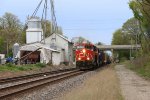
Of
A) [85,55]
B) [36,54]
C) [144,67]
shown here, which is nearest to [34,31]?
[36,54]

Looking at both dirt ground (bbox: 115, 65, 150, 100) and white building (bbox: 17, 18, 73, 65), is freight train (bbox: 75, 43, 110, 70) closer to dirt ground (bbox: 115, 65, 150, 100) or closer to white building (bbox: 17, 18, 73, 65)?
white building (bbox: 17, 18, 73, 65)

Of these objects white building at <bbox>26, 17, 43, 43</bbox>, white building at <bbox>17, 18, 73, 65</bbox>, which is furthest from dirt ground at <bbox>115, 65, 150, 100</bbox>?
white building at <bbox>26, 17, 43, 43</bbox>

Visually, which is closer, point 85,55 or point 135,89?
point 135,89

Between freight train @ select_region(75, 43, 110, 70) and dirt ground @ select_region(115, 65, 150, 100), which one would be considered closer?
dirt ground @ select_region(115, 65, 150, 100)

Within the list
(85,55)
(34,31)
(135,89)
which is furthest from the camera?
(34,31)

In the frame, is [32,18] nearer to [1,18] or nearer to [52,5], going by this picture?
[52,5]

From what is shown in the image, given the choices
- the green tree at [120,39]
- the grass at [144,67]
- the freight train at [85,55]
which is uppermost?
the green tree at [120,39]

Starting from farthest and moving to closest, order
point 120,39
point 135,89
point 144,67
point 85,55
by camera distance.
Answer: point 120,39, point 85,55, point 144,67, point 135,89

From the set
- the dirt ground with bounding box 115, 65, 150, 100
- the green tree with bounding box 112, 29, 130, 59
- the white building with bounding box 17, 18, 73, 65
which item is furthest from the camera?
the green tree with bounding box 112, 29, 130, 59

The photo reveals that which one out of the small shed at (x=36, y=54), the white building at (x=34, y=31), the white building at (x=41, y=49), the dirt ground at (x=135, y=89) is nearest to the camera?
the dirt ground at (x=135, y=89)

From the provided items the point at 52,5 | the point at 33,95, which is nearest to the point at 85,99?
the point at 33,95

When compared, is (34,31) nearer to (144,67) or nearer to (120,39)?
(144,67)

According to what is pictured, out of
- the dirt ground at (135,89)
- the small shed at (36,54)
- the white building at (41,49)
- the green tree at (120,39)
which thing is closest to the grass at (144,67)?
the dirt ground at (135,89)

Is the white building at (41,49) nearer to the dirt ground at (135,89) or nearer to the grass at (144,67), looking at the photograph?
the grass at (144,67)
